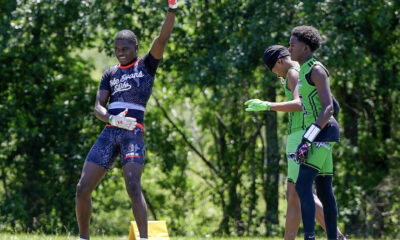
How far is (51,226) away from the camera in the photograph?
1441 centimetres

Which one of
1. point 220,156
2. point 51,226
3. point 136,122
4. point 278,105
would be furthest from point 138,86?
point 220,156

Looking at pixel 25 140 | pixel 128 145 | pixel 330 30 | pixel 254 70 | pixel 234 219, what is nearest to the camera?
pixel 128 145

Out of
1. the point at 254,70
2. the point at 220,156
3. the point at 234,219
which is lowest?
the point at 234,219

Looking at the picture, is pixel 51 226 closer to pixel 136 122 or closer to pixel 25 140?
pixel 25 140

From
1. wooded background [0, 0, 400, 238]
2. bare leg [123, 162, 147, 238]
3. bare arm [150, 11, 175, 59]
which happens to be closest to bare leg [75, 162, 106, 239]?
bare leg [123, 162, 147, 238]

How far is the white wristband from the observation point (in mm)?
5641

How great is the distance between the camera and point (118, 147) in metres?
6.20

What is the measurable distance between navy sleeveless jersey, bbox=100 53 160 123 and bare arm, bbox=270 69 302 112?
109cm

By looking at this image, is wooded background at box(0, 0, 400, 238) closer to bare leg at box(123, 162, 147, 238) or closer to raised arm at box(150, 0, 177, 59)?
raised arm at box(150, 0, 177, 59)

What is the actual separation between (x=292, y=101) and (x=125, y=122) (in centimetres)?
139

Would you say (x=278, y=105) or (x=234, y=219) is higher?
(x=278, y=105)

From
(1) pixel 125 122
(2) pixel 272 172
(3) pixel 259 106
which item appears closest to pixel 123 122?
(1) pixel 125 122

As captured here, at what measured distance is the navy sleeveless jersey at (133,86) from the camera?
20.4ft

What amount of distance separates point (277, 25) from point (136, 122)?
23.7 feet
